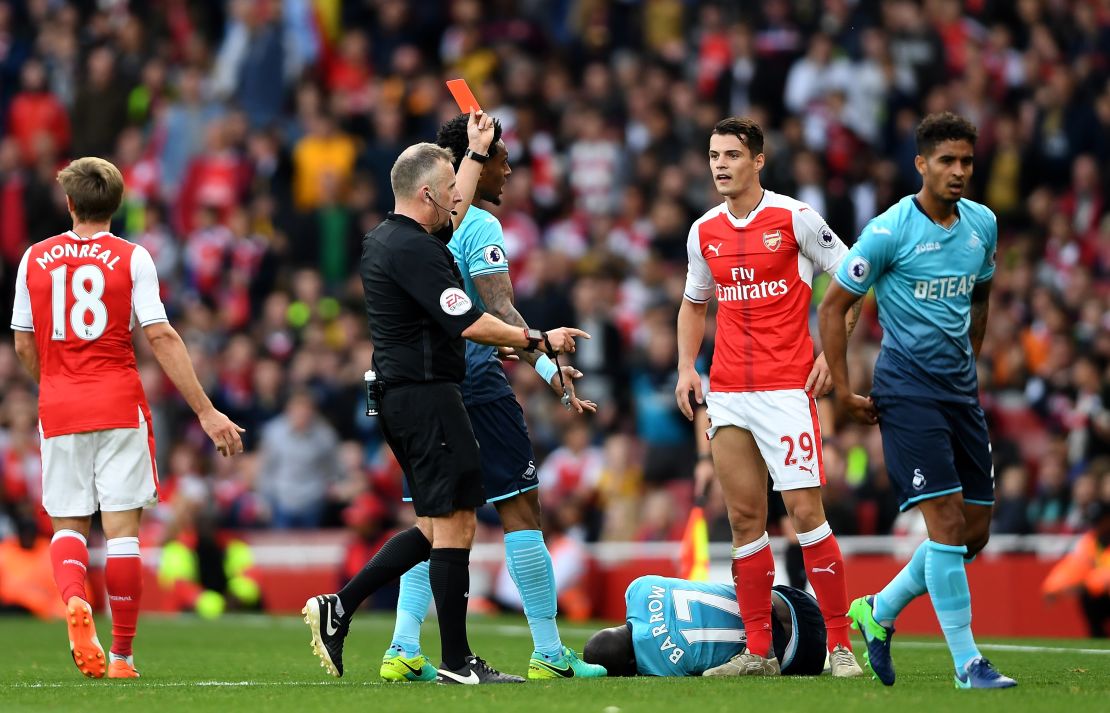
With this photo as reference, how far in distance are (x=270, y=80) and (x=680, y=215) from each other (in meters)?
6.54

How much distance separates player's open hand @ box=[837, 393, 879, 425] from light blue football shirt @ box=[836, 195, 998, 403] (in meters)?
0.09

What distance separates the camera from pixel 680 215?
18.4 meters

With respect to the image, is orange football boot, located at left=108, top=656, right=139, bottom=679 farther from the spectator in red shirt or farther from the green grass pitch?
the spectator in red shirt

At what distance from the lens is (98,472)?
28.7 ft

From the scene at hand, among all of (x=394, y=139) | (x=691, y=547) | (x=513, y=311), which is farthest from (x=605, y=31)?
(x=513, y=311)

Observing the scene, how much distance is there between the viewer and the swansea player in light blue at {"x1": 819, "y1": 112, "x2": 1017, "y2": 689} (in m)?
7.79

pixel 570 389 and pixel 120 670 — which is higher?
pixel 570 389

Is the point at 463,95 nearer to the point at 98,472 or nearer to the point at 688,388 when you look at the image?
the point at 688,388

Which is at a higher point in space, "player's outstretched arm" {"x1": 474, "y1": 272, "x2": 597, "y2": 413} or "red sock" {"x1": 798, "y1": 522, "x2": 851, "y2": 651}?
"player's outstretched arm" {"x1": 474, "y1": 272, "x2": 597, "y2": 413}

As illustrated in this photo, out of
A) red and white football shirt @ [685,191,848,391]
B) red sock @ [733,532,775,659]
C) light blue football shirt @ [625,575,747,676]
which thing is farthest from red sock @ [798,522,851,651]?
red and white football shirt @ [685,191,848,391]

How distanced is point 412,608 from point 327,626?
45 cm

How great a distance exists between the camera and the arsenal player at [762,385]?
336 inches

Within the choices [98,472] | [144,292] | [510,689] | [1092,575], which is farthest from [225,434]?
[1092,575]

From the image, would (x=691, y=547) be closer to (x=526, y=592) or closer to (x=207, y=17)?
(x=526, y=592)
